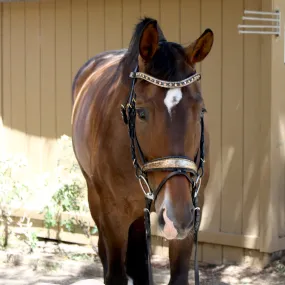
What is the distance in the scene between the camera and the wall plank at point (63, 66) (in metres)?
7.05

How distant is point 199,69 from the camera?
624cm

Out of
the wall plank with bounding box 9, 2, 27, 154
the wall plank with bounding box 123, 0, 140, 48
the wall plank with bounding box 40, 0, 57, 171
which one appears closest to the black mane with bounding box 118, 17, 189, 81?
the wall plank with bounding box 123, 0, 140, 48

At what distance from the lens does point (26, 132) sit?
744 centimetres

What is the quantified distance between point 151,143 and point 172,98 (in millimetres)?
231

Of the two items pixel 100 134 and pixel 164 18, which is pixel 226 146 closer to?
pixel 164 18

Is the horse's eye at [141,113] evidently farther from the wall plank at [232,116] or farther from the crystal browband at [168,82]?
the wall plank at [232,116]

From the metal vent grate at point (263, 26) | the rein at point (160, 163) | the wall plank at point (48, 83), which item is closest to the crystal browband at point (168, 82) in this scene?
the rein at point (160, 163)

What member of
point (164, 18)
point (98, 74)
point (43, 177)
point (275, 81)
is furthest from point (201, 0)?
point (43, 177)

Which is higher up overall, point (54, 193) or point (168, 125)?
point (168, 125)

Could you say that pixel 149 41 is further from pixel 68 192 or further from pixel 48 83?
pixel 48 83

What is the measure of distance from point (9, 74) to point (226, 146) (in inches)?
103

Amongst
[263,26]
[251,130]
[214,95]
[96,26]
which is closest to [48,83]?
[96,26]

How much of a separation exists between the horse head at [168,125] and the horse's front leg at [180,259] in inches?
22.7

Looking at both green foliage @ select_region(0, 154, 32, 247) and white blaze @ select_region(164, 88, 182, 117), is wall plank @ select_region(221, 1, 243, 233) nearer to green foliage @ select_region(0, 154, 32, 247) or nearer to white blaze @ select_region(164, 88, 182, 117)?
green foliage @ select_region(0, 154, 32, 247)
